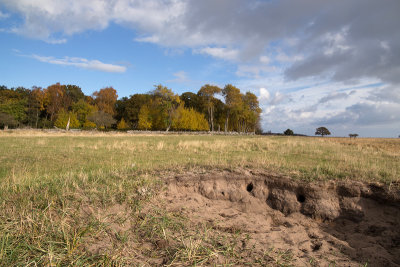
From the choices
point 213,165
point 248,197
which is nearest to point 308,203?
point 248,197

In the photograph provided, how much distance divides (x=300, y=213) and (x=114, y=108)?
265ft

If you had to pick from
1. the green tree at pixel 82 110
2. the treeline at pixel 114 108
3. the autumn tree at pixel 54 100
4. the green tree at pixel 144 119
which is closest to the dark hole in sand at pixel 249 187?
the treeline at pixel 114 108

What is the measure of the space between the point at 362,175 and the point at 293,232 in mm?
4027

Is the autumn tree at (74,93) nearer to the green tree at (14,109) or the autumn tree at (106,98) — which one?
the autumn tree at (106,98)

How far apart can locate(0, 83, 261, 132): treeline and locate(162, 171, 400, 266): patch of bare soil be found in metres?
57.0

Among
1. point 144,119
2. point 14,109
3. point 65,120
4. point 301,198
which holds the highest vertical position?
point 14,109

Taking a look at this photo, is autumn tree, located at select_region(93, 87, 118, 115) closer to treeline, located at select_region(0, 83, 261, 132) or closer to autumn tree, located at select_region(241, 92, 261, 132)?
treeline, located at select_region(0, 83, 261, 132)

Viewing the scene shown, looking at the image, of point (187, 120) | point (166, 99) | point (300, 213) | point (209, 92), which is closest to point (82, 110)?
point (166, 99)

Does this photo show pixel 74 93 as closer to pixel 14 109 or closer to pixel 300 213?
pixel 14 109

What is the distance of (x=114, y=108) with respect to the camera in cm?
8031

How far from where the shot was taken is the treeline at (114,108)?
63.0m

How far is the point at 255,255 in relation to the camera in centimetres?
394

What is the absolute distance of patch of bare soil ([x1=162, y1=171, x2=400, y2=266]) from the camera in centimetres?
458

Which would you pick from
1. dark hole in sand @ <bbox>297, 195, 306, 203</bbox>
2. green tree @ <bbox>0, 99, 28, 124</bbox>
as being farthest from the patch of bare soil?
green tree @ <bbox>0, 99, 28, 124</bbox>
